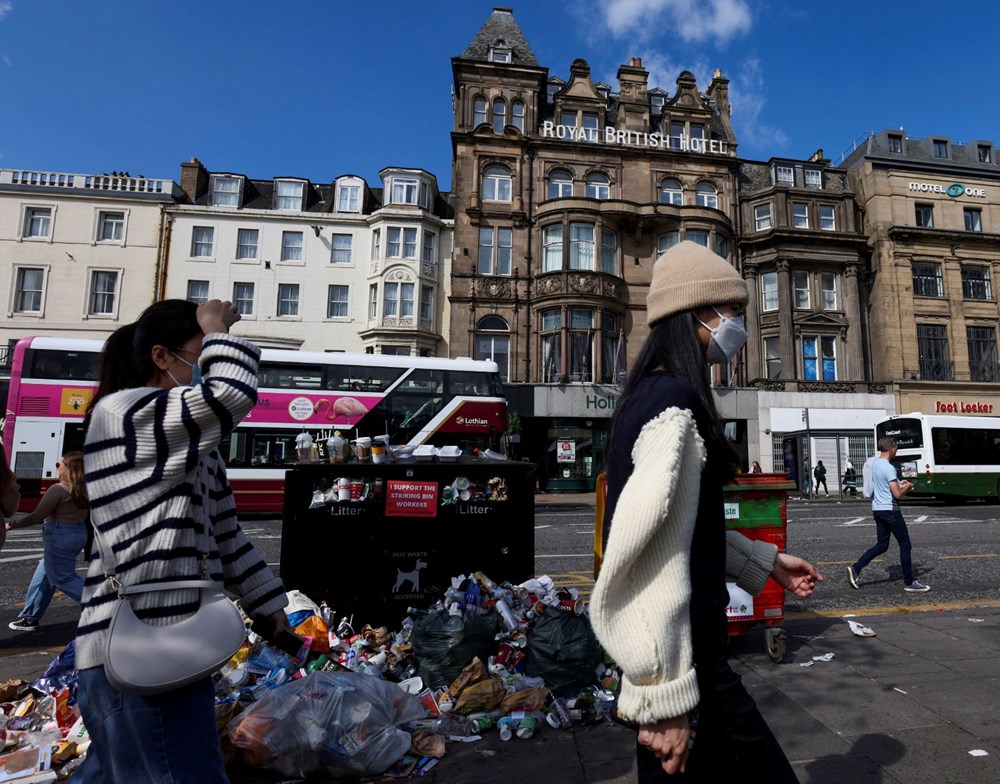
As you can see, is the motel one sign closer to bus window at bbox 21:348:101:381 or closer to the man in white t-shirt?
bus window at bbox 21:348:101:381

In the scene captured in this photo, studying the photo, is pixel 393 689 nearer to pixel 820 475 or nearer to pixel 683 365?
pixel 683 365

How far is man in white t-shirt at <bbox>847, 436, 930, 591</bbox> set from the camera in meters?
7.07

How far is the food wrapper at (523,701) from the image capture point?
3361 millimetres

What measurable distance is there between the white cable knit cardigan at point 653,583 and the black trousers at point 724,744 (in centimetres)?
26

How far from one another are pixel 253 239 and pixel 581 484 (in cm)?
1975

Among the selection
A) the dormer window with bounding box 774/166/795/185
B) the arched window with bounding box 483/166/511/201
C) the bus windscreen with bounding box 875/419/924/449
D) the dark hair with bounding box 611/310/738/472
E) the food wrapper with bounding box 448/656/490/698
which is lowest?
the food wrapper with bounding box 448/656/490/698

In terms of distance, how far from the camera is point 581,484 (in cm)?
2616

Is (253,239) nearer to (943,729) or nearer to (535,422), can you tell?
(535,422)

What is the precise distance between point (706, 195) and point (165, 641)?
3171 cm

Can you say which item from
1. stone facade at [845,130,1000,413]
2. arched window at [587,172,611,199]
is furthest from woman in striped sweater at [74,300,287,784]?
stone facade at [845,130,1000,413]

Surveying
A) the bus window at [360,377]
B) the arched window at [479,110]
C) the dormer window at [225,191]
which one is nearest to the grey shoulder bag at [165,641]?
the bus window at [360,377]

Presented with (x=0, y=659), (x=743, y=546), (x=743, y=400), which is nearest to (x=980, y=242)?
(x=743, y=400)

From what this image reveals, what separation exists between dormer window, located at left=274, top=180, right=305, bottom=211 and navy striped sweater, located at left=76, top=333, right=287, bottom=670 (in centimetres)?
3075

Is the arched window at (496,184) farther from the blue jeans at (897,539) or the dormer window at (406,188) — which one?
the blue jeans at (897,539)
